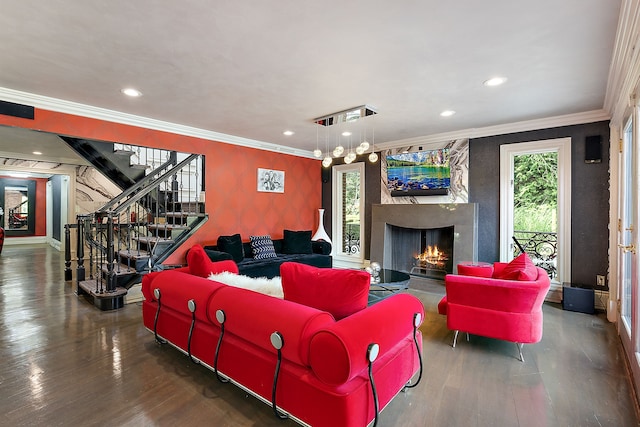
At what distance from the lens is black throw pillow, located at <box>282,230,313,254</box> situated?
5.75 meters

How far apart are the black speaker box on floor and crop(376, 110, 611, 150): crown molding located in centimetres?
218

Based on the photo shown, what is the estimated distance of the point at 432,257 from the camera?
220 inches

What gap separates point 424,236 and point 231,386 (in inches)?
174

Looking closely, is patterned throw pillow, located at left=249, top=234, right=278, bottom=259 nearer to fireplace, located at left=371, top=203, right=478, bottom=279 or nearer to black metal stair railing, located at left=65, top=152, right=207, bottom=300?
black metal stair railing, located at left=65, top=152, right=207, bottom=300

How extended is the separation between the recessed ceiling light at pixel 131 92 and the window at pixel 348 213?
412 centimetres

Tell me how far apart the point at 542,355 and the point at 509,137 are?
3.19 meters

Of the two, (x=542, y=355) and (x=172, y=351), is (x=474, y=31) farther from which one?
(x=172, y=351)

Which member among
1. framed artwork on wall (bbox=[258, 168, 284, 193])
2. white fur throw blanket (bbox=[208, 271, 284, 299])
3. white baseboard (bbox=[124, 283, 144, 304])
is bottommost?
white baseboard (bbox=[124, 283, 144, 304])

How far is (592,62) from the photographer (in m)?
2.63

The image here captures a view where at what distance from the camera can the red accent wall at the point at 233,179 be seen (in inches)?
151

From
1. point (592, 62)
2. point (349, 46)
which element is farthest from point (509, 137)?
point (349, 46)

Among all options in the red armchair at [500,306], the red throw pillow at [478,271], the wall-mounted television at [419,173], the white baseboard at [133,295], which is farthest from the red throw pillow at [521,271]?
the white baseboard at [133,295]

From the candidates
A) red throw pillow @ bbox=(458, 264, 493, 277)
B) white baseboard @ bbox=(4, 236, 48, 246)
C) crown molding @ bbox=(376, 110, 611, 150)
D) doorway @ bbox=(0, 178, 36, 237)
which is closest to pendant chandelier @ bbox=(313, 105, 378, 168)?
crown molding @ bbox=(376, 110, 611, 150)

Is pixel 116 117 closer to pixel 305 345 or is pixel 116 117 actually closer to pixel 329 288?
pixel 329 288
